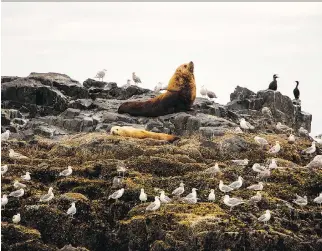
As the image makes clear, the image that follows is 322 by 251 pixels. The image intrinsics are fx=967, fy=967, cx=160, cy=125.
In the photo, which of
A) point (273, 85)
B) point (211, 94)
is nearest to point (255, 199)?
point (211, 94)

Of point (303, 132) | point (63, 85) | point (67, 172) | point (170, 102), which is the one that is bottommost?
point (67, 172)

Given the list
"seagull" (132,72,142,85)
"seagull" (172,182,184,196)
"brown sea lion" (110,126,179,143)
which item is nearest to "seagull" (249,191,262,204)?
"seagull" (172,182,184,196)

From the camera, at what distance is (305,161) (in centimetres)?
5197

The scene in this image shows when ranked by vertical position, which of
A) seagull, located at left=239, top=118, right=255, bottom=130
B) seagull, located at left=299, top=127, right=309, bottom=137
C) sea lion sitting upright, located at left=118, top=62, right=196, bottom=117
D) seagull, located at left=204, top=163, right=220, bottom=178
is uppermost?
sea lion sitting upright, located at left=118, top=62, right=196, bottom=117

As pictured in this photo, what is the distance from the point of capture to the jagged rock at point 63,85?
6334cm

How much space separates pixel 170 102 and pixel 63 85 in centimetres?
941

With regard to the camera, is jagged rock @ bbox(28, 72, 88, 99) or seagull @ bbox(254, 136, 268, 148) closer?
seagull @ bbox(254, 136, 268, 148)

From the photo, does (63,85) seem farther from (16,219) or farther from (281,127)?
(16,219)

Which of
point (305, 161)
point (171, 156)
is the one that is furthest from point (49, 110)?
point (305, 161)

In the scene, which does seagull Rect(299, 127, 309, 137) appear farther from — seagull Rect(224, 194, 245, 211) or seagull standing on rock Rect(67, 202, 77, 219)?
seagull standing on rock Rect(67, 202, 77, 219)

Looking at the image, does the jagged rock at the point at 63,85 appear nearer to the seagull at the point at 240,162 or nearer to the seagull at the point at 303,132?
the seagull at the point at 303,132

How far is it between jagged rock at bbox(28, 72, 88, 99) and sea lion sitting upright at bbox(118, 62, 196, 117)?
18.2 ft

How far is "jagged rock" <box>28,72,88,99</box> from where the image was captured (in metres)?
63.3

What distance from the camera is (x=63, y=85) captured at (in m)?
63.9
